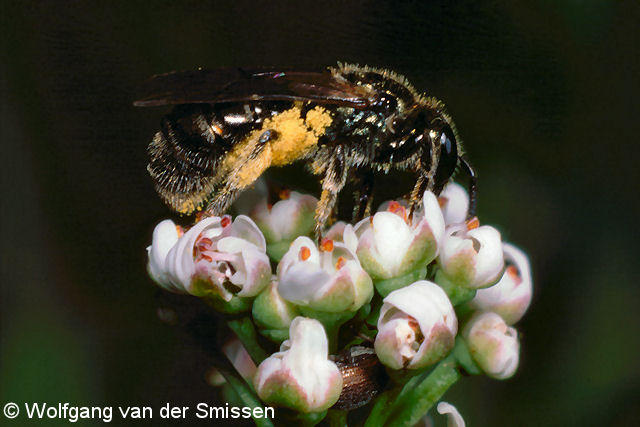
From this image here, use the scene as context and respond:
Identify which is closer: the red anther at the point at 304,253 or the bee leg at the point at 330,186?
the red anther at the point at 304,253

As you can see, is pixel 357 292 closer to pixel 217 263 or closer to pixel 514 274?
pixel 217 263

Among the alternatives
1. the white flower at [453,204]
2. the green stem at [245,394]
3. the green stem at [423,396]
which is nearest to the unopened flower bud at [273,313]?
the green stem at [245,394]

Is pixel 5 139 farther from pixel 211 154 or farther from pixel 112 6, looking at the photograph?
pixel 211 154

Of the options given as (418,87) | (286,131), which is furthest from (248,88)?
(418,87)

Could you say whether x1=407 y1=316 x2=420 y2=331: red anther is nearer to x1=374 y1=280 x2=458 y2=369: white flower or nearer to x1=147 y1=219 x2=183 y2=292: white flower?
x1=374 y1=280 x2=458 y2=369: white flower

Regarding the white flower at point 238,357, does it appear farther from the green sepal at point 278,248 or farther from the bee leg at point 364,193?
the bee leg at point 364,193

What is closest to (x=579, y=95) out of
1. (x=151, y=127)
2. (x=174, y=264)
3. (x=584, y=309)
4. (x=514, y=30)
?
(x=514, y=30)

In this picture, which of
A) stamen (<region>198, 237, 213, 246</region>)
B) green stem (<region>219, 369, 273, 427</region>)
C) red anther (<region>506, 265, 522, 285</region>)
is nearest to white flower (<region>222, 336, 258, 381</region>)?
green stem (<region>219, 369, 273, 427</region>)

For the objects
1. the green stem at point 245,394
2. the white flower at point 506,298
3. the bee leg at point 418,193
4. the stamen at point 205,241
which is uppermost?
the bee leg at point 418,193
